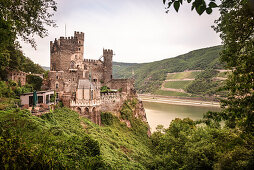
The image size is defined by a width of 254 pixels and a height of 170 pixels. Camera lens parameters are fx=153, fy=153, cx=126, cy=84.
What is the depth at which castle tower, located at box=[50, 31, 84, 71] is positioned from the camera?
23.2 metres

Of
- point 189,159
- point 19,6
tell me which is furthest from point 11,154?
point 189,159

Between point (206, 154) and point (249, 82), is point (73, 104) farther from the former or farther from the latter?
point (249, 82)

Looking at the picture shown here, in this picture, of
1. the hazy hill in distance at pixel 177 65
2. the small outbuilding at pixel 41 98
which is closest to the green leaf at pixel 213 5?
the small outbuilding at pixel 41 98

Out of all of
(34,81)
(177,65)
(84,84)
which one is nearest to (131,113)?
(84,84)

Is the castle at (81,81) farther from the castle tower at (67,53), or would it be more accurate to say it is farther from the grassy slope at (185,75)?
the grassy slope at (185,75)

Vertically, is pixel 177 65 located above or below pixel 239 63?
above

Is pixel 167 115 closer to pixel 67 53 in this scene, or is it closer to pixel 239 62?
pixel 67 53

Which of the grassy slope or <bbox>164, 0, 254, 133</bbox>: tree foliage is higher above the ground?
the grassy slope

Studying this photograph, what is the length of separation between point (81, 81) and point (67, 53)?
672 centimetres

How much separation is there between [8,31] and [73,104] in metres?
14.9

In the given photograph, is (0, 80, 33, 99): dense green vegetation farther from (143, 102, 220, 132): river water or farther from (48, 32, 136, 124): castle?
(143, 102, 220, 132): river water

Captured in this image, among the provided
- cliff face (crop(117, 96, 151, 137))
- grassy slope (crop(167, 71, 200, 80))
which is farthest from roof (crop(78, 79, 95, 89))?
grassy slope (crop(167, 71, 200, 80))

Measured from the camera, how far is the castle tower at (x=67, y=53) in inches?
913

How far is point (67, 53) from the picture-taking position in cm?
2378
